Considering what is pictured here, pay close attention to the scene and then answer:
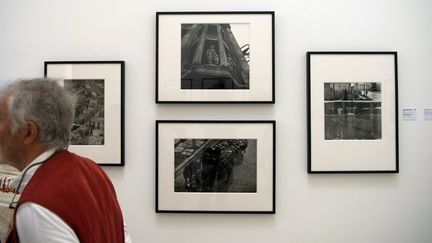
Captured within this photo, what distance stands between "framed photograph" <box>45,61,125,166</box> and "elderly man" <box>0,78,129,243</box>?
2.91 ft

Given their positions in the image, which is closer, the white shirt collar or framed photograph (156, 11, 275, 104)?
the white shirt collar

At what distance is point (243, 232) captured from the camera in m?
1.93

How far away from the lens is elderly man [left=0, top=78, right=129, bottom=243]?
32.8 inches

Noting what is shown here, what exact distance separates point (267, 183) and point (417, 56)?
1.18 meters

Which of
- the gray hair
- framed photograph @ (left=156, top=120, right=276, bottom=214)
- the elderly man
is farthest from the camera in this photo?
framed photograph @ (left=156, top=120, right=276, bottom=214)

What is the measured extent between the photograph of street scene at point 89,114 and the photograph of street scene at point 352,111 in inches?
52.7

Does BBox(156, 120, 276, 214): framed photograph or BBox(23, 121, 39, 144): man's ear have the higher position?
BBox(23, 121, 39, 144): man's ear

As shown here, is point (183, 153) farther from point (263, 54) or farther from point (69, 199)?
point (69, 199)

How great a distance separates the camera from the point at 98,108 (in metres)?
1.94

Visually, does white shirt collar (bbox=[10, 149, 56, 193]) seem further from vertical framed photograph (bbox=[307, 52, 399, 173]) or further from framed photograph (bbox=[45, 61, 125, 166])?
vertical framed photograph (bbox=[307, 52, 399, 173])

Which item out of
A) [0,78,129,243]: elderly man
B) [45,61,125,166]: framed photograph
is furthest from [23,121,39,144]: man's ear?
[45,61,125,166]: framed photograph

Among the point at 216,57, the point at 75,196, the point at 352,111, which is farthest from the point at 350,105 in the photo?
the point at 75,196

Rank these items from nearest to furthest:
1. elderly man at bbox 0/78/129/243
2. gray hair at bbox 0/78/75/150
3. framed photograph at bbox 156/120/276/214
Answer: elderly man at bbox 0/78/129/243, gray hair at bbox 0/78/75/150, framed photograph at bbox 156/120/276/214

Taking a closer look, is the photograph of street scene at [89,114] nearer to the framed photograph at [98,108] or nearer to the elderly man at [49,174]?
the framed photograph at [98,108]
